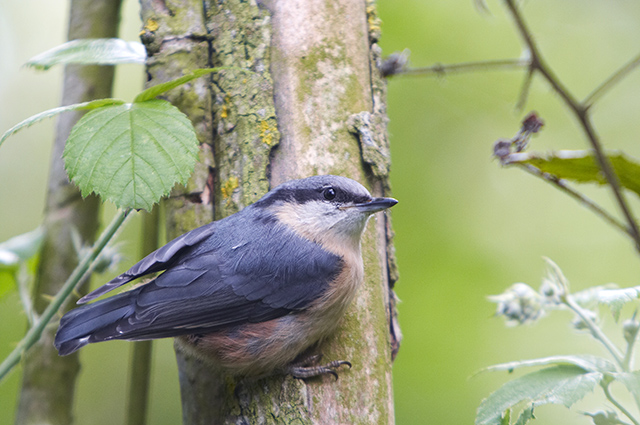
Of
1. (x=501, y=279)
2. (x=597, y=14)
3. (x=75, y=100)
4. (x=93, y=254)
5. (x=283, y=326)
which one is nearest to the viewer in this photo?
(x=93, y=254)

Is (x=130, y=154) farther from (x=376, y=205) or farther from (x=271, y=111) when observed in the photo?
(x=376, y=205)

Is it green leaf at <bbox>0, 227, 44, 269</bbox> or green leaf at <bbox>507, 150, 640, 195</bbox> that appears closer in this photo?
green leaf at <bbox>507, 150, 640, 195</bbox>

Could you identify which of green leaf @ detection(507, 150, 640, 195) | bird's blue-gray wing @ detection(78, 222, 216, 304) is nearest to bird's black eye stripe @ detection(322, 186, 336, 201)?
bird's blue-gray wing @ detection(78, 222, 216, 304)

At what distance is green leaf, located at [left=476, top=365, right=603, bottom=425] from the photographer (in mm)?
1284

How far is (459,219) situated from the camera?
3.59m

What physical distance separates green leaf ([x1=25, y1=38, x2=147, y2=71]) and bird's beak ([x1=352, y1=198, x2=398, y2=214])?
1.04 meters

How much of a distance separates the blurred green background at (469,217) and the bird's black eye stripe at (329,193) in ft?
4.41

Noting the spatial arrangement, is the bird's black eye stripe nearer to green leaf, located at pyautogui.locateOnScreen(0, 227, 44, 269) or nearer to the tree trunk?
the tree trunk

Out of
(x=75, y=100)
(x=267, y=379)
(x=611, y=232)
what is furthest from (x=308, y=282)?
(x=611, y=232)

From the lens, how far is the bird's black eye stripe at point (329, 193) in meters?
2.09

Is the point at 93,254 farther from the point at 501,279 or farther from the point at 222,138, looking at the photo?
the point at 501,279

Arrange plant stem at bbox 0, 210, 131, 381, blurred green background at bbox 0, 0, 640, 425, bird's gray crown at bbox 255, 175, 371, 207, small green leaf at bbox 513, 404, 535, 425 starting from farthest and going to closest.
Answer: blurred green background at bbox 0, 0, 640, 425 → bird's gray crown at bbox 255, 175, 371, 207 → plant stem at bbox 0, 210, 131, 381 → small green leaf at bbox 513, 404, 535, 425

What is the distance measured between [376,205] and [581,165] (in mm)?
854

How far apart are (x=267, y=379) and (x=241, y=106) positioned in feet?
3.41
